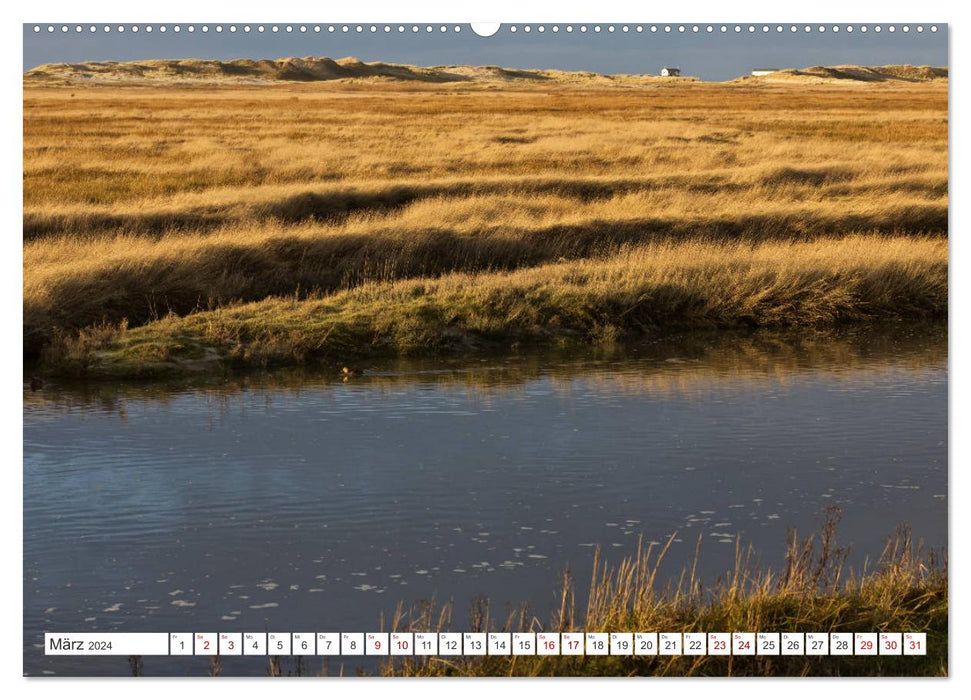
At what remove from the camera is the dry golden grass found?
18422mm

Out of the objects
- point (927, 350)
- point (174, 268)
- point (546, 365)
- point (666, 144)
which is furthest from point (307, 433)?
point (666, 144)

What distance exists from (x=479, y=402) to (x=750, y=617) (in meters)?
7.58

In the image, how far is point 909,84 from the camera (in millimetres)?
11320

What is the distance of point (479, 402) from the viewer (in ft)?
48.6

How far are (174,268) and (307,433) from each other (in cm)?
634

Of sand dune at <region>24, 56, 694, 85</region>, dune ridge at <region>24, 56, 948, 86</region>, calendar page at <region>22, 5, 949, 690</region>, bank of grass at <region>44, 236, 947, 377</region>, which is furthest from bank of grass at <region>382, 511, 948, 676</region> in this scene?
bank of grass at <region>44, 236, 947, 377</region>

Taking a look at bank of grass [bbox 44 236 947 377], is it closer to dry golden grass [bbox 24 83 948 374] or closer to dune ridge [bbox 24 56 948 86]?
dry golden grass [bbox 24 83 948 374]

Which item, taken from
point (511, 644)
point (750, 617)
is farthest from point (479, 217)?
point (511, 644)

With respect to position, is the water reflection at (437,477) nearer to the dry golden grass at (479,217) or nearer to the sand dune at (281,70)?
the dry golden grass at (479,217)

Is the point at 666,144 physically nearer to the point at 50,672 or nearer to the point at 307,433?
the point at 307,433

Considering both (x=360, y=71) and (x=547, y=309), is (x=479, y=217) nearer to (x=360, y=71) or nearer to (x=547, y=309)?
(x=547, y=309)

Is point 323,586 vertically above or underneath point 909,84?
underneath

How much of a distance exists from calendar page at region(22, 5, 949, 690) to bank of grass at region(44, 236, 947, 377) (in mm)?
59

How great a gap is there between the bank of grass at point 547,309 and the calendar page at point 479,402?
6 centimetres
